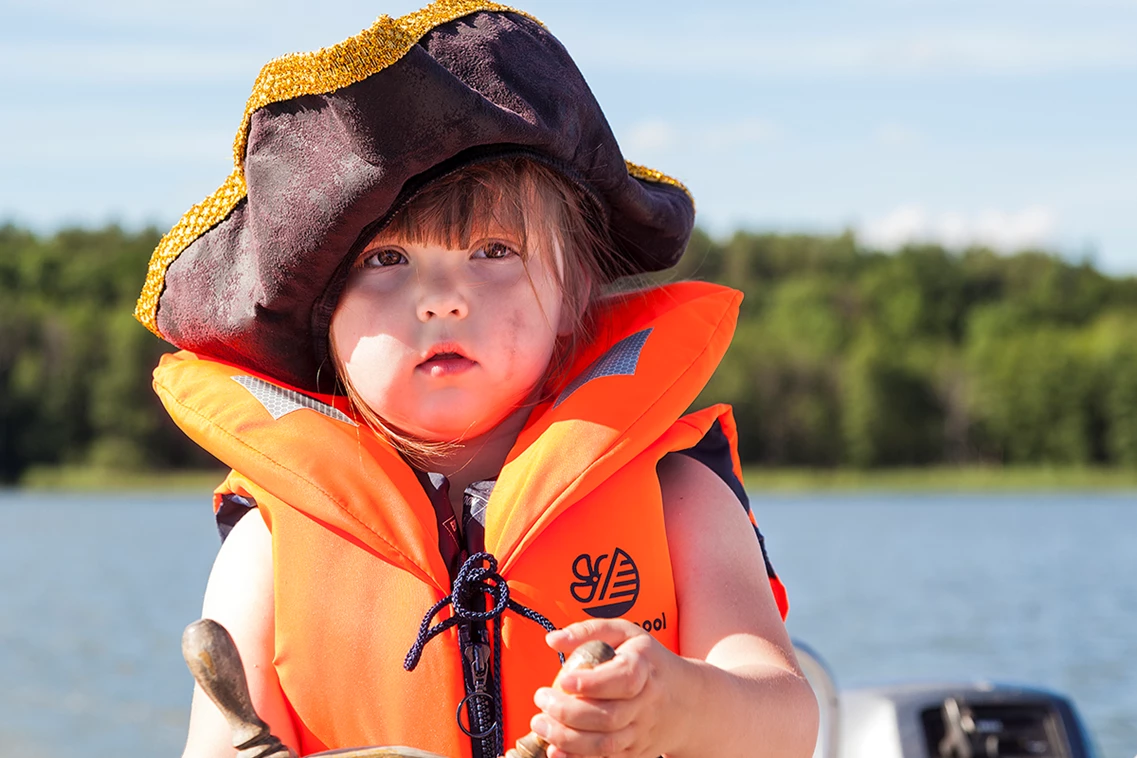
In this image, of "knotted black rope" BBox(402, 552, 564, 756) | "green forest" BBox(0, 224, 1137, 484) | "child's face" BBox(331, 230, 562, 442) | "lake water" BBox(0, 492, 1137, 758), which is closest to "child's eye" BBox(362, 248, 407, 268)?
"child's face" BBox(331, 230, 562, 442)

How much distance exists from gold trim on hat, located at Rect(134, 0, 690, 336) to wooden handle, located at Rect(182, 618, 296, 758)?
0.71 meters

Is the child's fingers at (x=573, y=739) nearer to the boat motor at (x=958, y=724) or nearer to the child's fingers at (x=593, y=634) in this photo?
the child's fingers at (x=593, y=634)

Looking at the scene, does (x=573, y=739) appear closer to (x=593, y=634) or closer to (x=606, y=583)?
(x=593, y=634)

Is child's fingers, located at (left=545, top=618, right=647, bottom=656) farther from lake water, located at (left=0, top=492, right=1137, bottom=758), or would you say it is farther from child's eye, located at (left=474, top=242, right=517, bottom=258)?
lake water, located at (left=0, top=492, right=1137, bottom=758)

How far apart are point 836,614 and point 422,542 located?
13.0m

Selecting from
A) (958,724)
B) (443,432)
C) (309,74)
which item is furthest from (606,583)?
(958,724)

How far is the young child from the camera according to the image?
1.72 m

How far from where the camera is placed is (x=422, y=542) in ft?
5.93

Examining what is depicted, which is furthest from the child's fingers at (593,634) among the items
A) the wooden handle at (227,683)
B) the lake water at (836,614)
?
the lake water at (836,614)

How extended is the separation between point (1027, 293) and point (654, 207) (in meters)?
59.0

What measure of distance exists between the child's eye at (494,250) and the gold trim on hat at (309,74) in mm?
268

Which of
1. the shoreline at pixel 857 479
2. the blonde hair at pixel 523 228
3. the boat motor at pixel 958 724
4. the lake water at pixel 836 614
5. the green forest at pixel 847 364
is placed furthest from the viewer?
the green forest at pixel 847 364

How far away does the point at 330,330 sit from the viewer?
192 cm

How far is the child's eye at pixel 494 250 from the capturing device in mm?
1794
